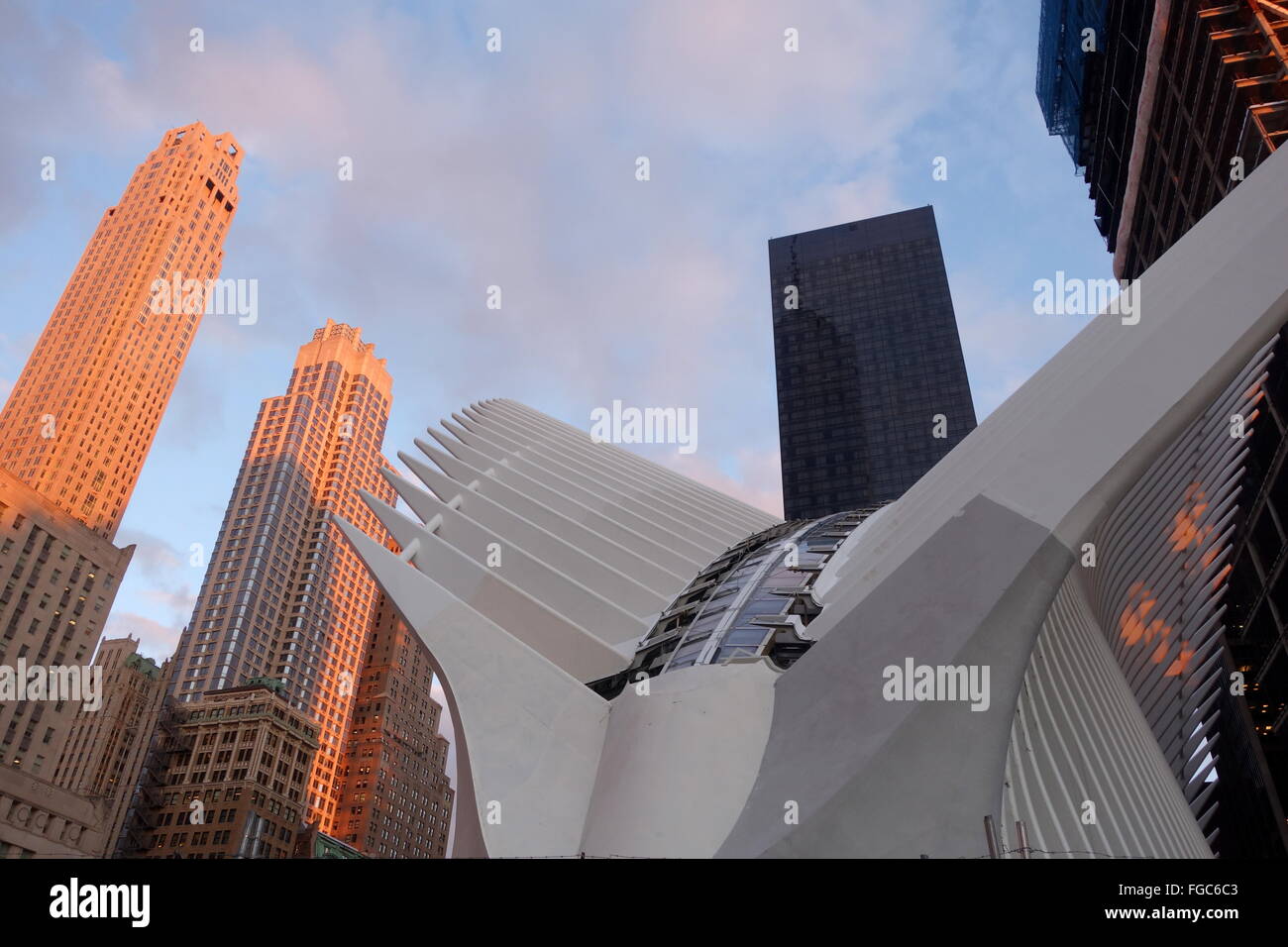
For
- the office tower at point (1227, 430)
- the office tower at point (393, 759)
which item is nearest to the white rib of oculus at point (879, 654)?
the office tower at point (1227, 430)

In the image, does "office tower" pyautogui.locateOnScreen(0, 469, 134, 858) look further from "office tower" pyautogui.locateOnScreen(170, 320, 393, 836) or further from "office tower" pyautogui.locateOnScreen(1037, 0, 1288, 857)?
"office tower" pyautogui.locateOnScreen(1037, 0, 1288, 857)

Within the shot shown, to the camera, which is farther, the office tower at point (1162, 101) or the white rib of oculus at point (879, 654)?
the office tower at point (1162, 101)

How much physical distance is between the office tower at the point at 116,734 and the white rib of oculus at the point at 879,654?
227 feet

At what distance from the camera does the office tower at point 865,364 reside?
107625 millimetres

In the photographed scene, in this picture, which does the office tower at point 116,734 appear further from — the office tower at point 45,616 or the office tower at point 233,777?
the office tower at point 45,616

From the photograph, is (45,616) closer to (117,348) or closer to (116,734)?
(116,734)

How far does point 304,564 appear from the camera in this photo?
115m

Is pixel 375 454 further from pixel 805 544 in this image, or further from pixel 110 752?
pixel 805 544

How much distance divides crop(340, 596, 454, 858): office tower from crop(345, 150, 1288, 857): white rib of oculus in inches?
3453

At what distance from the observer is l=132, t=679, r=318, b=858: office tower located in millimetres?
74812
